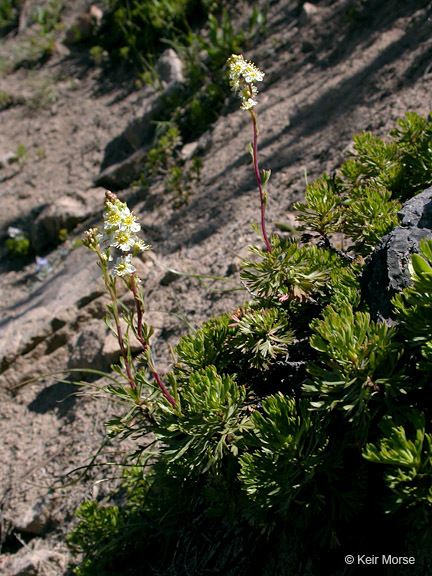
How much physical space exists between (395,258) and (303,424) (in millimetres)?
677

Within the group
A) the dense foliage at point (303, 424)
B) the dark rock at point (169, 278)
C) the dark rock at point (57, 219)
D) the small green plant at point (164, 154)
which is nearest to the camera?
the dense foliage at point (303, 424)

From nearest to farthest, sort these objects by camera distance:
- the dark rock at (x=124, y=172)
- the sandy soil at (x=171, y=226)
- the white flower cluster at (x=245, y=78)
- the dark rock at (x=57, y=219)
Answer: the white flower cluster at (x=245, y=78) < the sandy soil at (x=171, y=226) < the dark rock at (x=124, y=172) < the dark rock at (x=57, y=219)

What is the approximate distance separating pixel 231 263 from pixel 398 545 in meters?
2.42

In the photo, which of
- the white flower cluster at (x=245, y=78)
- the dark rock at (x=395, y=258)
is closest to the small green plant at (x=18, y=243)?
the white flower cluster at (x=245, y=78)

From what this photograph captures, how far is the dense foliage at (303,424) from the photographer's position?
1548 mm

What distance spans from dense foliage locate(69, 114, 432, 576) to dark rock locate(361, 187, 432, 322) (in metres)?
0.05

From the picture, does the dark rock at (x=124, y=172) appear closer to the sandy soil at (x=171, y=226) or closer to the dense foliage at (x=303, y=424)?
the sandy soil at (x=171, y=226)

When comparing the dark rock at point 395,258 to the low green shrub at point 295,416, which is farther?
the dark rock at point 395,258

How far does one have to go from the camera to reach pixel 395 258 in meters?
1.83

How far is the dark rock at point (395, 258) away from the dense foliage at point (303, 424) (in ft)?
0.17

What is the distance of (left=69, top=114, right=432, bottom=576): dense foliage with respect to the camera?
60.9 inches

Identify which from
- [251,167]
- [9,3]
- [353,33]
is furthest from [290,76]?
[9,3]

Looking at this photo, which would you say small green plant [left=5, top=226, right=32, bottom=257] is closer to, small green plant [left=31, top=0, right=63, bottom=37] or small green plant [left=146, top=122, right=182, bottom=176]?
small green plant [left=146, top=122, right=182, bottom=176]

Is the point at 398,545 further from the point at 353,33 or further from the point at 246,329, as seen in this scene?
the point at 353,33
